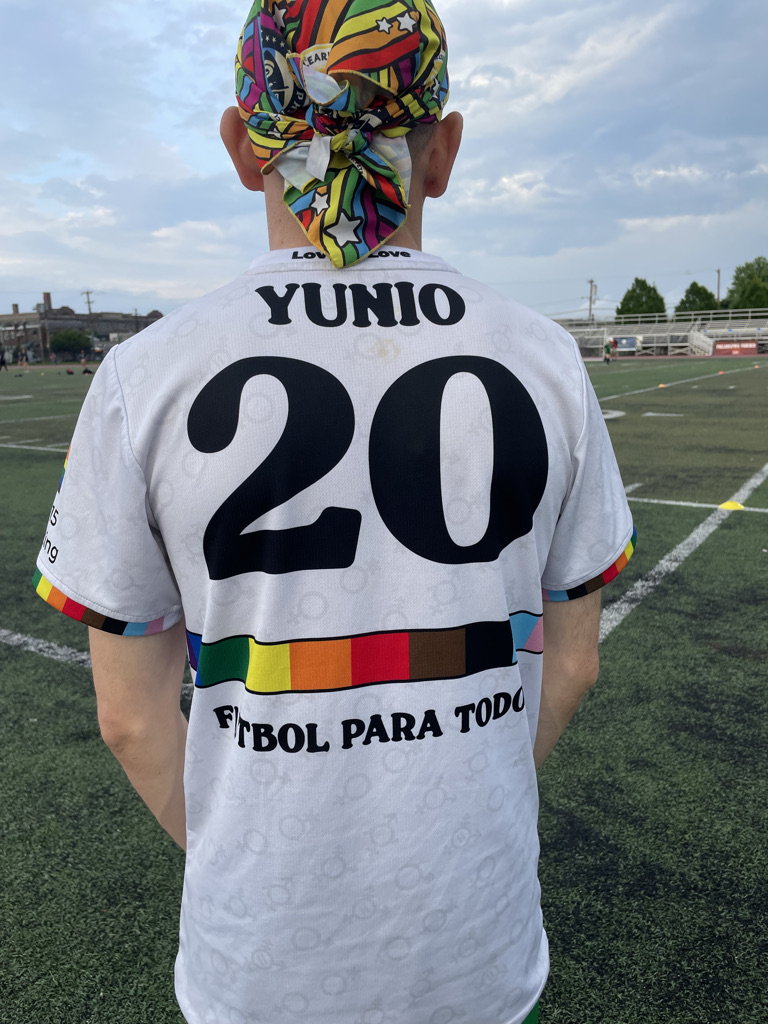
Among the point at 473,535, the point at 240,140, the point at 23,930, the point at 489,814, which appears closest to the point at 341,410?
the point at 473,535

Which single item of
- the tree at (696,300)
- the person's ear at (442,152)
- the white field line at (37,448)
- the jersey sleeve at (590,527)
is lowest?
the white field line at (37,448)

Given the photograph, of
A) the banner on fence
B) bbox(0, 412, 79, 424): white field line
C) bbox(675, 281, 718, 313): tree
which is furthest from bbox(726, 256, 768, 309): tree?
bbox(0, 412, 79, 424): white field line

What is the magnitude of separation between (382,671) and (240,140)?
82 centimetres

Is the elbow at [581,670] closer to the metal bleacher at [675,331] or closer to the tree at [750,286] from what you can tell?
the metal bleacher at [675,331]

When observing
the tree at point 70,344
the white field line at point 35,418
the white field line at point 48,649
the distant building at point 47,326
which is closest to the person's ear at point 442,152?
the white field line at point 48,649

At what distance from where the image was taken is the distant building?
340 ft

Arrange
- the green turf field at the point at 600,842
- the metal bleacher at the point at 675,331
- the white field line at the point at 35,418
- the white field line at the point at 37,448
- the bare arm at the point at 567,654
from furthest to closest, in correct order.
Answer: the metal bleacher at the point at 675,331 → the white field line at the point at 35,418 → the white field line at the point at 37,448 → the green turf field at the point at 600,842 → the bare arm at the point at 567,654

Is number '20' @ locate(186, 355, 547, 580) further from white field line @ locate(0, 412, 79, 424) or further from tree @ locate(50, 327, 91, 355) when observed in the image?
tree @ locate(50, 327, 91, 355)

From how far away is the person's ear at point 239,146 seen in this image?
116 centimetres

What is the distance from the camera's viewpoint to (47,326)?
106 metres

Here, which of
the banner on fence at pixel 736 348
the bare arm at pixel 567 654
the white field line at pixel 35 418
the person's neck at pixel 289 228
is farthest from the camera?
the banner on fence at pixel 736 348

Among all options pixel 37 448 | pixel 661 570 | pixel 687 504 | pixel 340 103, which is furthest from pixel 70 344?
pixel 340 103

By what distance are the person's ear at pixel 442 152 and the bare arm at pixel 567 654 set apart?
2.34 ft

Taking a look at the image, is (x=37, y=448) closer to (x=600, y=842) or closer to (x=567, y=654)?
(x=600, y=842)
